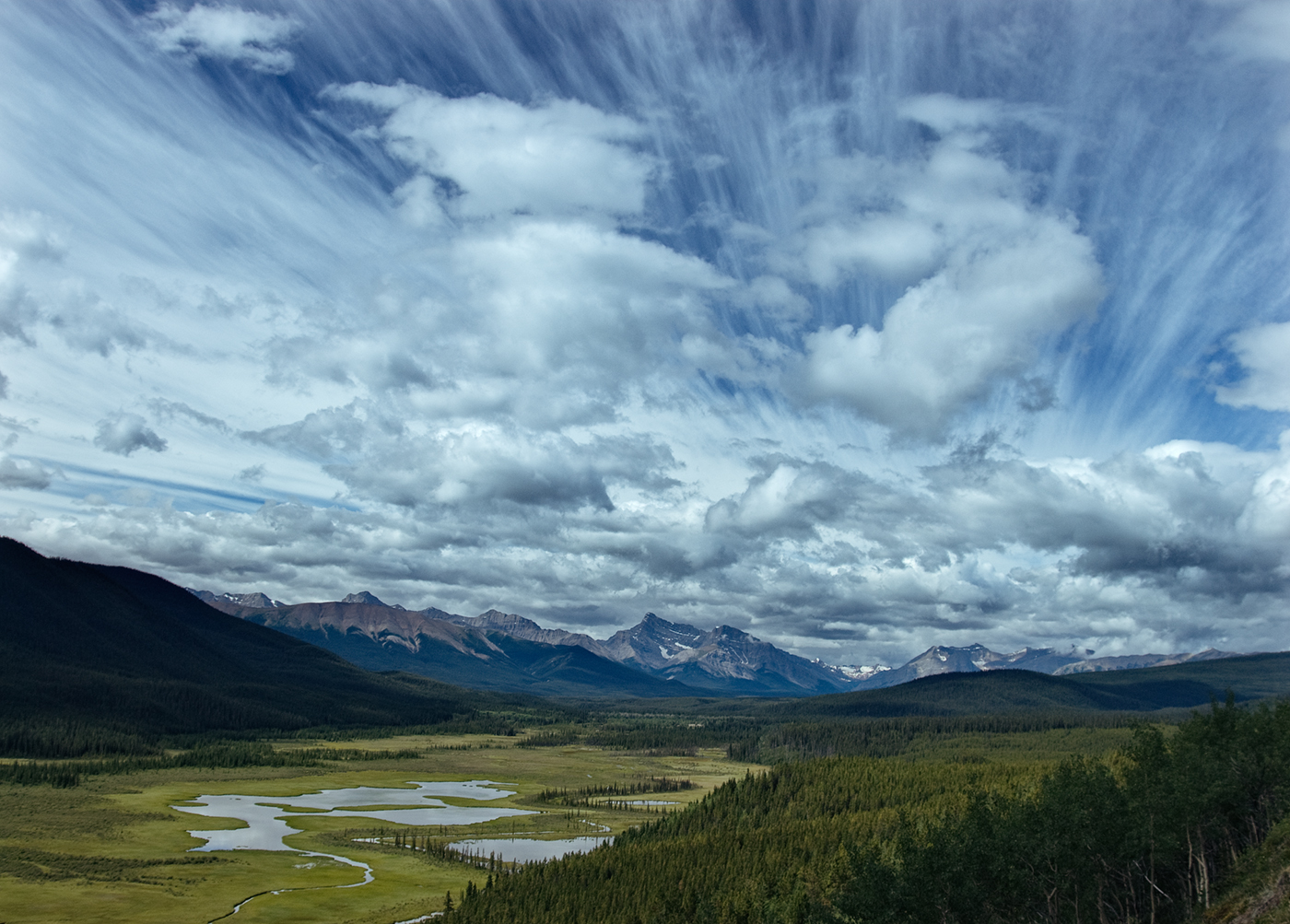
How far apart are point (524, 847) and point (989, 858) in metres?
108

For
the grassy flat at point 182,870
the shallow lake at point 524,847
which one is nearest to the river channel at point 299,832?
the shallow lake at point 524,847

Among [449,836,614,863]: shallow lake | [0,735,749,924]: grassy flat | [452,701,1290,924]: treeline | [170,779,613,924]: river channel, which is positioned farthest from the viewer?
[449,836,614,863]: shallow lake

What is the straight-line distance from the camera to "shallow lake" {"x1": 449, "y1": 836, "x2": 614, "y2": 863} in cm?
15125

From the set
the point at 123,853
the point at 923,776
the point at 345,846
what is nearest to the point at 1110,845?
the point at 923,776

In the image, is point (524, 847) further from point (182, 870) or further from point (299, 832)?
point (182, 870)

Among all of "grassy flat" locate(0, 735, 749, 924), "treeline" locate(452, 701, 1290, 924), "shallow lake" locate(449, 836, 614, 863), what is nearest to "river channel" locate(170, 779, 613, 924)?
"shallow lake" locate(449, 836, 614, 863)

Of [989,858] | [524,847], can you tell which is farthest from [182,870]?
[989,858]

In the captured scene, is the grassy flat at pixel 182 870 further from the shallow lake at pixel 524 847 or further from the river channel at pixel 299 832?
the shallow lake at pixel 524 847

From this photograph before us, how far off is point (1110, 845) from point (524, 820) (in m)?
142

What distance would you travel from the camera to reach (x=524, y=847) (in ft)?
532

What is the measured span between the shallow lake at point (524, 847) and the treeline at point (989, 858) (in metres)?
22.0

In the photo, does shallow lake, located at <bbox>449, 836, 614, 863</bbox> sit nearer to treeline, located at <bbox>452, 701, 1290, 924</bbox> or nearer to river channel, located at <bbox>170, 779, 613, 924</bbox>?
river channel, located at <bbox>170, 779, 613, 924</bbox>

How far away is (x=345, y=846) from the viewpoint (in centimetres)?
15400

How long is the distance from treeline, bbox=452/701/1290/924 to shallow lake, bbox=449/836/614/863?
22.0 m
